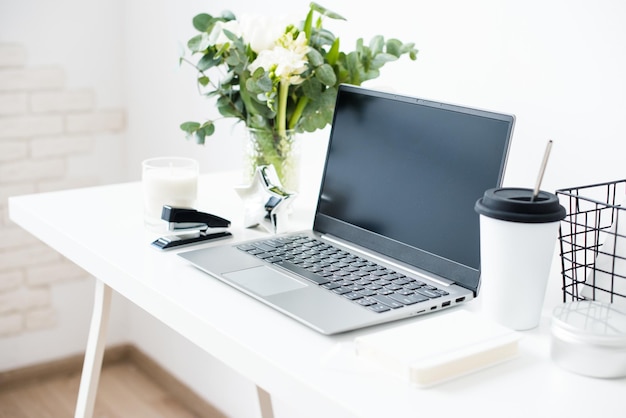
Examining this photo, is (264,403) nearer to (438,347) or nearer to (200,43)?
(200,43)

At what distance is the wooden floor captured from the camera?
91.3 inches

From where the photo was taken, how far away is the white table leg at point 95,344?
1.44 metres

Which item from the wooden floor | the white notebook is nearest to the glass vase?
the white notebook

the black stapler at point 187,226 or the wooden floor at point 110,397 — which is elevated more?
the black stapler at point 187,226

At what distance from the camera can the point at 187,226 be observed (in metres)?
1.21

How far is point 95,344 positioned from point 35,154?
1028 millimetres

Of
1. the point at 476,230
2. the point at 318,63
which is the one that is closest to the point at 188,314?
the point at 476,230

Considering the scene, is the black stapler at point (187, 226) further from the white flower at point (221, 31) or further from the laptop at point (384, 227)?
the white flower at point (221, 31)

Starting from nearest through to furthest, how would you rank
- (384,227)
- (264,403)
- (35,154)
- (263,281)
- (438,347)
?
(438,347) < (263,281) < (384,227) < (264,403) < (35,154)

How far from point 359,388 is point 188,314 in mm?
266

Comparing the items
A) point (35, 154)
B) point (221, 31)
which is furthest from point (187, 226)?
point (35, 154)

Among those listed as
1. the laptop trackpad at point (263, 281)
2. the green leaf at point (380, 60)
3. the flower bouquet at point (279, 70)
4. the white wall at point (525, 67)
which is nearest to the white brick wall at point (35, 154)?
the white wall at point (525, 67)

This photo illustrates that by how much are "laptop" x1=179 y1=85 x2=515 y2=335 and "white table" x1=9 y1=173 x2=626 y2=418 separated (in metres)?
0.03

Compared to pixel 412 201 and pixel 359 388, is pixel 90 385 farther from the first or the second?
pixel 359 388
